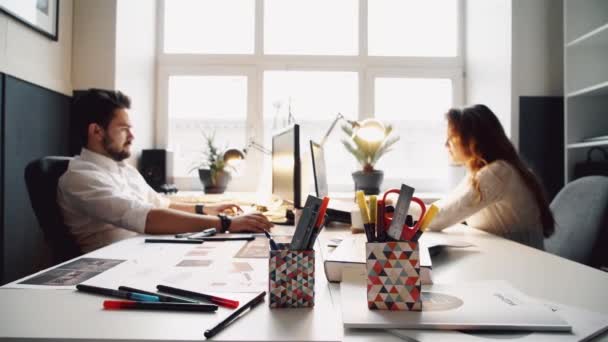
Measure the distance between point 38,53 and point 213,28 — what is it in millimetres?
1428

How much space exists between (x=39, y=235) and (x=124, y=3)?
1.58 meters

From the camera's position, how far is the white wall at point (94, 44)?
7.97ft

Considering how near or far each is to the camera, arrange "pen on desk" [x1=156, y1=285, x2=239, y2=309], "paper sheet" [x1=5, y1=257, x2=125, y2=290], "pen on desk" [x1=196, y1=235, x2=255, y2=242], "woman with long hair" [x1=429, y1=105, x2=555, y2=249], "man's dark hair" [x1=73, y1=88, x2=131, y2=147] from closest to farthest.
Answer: "pen on desk" [x1=156, y1=285, x2=239, y2=309] < "paper sheet" [x1=5, y1=257, x2=125, y2=290] < "pen on desk" [x1=196, y1=235, x2=255, y2=242] < "woman with long hair" [x1=429, y1=105, x2=555, y2=249] < "man's dark hair" [x1=73, y1=88, x2=131, y2=147]

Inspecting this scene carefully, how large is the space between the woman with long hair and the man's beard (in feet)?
4.37


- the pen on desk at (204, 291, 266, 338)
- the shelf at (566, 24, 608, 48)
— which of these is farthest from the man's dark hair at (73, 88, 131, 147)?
the shelf at (566, 24, 608, 48)

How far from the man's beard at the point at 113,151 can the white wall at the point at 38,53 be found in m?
0.75

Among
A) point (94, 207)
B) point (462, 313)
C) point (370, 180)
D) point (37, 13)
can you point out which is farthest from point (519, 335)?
point (37, 13)

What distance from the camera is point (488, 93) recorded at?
2.91 m

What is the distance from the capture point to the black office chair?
123cm

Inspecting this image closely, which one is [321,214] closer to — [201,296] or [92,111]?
[201,296]

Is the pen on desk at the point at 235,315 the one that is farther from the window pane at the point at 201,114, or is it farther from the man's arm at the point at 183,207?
the window pane at the point at 201,114

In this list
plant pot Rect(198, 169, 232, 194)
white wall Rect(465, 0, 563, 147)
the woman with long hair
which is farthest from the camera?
plant pot Rect(198, 169, 232, 194)

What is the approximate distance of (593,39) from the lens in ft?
→ 7.69

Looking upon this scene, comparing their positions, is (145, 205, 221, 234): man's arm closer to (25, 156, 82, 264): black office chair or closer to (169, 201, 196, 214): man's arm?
(25, 156, 82, 264): black office chair
